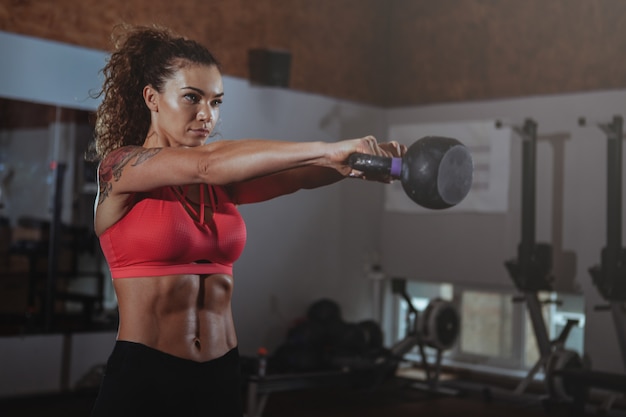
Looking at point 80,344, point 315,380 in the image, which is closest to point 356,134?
point 315,380

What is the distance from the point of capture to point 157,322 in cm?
150

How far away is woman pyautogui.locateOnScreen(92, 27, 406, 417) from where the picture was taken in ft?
4.77

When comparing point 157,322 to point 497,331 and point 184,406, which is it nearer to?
point 184,406

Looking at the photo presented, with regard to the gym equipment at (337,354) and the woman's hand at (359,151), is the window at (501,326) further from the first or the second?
the woman's hand at (359,151)

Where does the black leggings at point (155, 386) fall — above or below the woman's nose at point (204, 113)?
below

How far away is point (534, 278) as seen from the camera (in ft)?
17.0

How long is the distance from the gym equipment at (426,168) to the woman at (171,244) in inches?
5.6

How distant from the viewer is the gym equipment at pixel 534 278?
4918 mm

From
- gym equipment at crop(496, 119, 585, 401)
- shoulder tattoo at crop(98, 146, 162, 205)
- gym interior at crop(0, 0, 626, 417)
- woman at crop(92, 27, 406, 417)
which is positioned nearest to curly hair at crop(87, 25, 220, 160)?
woman at crop(92, 27, 406, 417)

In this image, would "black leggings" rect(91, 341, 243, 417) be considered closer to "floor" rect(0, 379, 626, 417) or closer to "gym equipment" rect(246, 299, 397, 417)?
Result: "floor" rect(0, 379, 626, 417)

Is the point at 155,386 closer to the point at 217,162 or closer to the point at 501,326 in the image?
the point at 217,162

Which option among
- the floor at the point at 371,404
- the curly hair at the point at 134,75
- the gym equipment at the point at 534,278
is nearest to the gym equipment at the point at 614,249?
the gym equipment at the point at 534,278

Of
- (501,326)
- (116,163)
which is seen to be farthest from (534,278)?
(116,163)

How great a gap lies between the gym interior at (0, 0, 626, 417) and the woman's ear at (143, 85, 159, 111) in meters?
3.12
